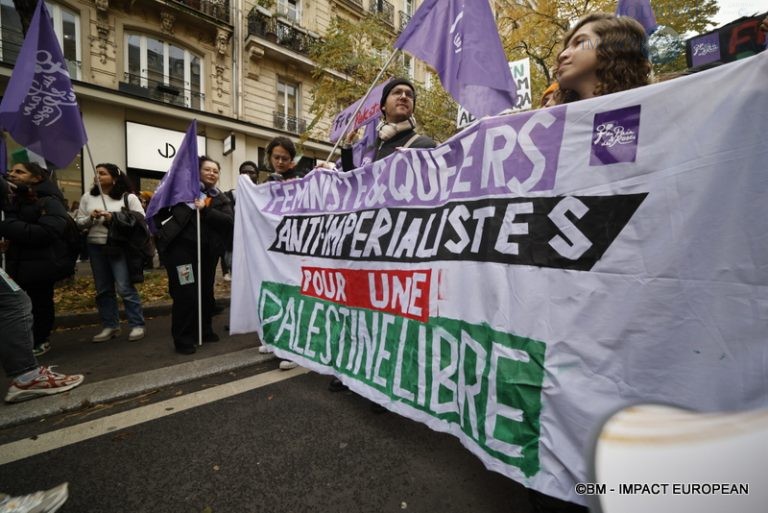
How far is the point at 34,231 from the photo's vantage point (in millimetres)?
3117

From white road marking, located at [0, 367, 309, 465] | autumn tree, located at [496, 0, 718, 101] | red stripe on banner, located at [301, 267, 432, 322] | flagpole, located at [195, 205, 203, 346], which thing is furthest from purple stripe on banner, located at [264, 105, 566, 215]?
autumn tree, located at [496, 0, 718, 101]

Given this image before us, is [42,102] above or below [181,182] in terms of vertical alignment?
above

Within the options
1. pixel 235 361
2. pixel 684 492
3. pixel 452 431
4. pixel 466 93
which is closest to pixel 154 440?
pixel 235 361

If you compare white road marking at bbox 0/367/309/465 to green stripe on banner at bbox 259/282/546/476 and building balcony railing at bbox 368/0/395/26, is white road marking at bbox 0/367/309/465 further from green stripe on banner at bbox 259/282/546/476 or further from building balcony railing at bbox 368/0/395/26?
building balcony railing at bbox 368/0/395/26

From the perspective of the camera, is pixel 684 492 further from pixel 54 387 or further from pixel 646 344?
pixel 54 387

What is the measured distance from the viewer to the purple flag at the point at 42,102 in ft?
9.61

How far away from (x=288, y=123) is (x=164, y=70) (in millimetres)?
4499

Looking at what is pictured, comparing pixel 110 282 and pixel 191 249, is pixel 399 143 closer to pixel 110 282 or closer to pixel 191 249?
pixel 191 249

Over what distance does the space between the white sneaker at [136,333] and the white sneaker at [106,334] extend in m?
0.20

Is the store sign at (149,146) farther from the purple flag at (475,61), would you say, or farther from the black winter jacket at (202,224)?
the purple flag at (475,61)

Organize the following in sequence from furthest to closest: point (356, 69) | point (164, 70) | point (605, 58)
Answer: point (164, 70) → point (356, 69) → point (605, 58)

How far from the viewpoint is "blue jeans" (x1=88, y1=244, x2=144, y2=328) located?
381 cm

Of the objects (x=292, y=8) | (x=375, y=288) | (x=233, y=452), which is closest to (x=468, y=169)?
(x=375, y=288)

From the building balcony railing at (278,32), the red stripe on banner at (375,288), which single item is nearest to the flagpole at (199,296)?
the red stripe on banner at (375,288)
